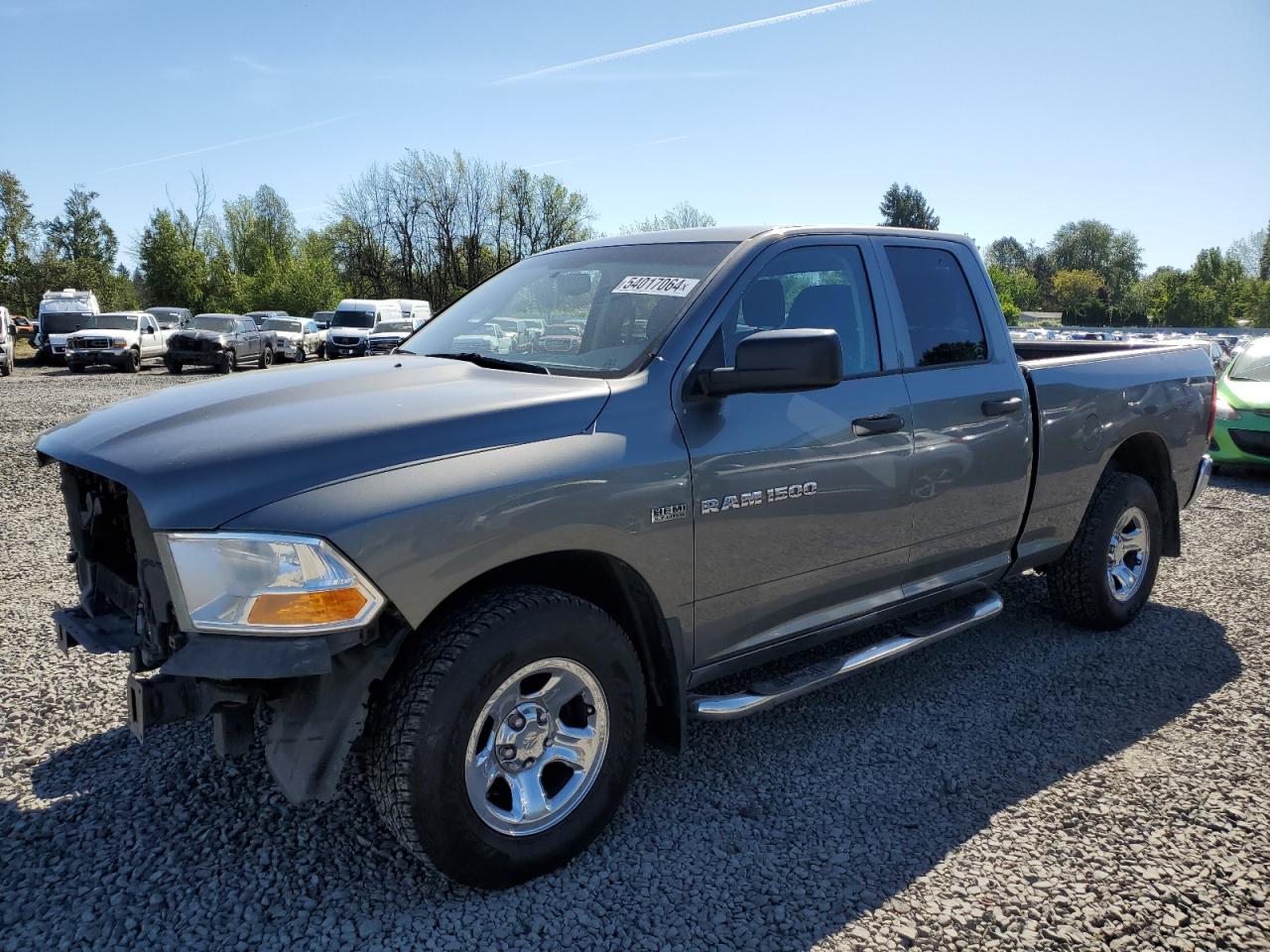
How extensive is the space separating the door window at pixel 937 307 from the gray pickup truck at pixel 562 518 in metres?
0.02

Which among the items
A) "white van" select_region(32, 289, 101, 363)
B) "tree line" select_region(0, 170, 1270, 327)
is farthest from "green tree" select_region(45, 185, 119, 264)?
"white van" select_region(32, 289, 101, 363)

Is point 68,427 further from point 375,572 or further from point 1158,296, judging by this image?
point 1158,296

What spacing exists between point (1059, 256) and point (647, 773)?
118930 mm

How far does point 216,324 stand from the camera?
2628 cm

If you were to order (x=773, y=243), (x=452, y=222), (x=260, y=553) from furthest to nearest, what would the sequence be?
(x=452, y=222) < (x=773, y=243) < (x=260, y=553)

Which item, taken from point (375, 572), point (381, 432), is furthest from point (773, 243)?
point (375, 572)

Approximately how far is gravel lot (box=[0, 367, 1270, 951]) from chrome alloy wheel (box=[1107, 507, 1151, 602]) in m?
0.56

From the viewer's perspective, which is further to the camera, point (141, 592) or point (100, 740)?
point (100, 740)

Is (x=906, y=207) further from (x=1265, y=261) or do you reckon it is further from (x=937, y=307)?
(x=937, y=307)

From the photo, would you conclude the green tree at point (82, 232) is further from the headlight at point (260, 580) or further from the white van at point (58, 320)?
the headlight at point (260, 580)

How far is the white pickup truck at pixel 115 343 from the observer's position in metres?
25.6

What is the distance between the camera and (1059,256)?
108 meters

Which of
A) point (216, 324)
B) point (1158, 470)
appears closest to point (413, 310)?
point (216, 324)

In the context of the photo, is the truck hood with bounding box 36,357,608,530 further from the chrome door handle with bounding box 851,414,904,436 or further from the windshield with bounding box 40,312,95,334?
the windshield with bounding box 40,312,95,334
